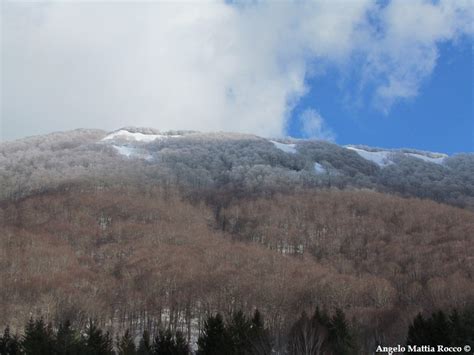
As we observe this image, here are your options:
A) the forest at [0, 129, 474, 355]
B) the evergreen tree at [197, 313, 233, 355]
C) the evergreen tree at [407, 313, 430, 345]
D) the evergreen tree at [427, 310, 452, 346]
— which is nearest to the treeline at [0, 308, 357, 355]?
Answer: the evergreen tree at [197, 313, 233, 355]

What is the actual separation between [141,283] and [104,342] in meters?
39.1

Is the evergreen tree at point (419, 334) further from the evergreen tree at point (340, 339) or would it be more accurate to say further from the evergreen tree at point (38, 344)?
the evergreen tree at point (38, 344)

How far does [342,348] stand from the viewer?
34375mm

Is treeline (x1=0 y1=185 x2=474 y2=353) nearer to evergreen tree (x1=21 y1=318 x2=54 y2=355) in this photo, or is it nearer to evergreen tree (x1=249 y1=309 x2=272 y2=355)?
evergreen tree (x1=249 y1=309 x2=272 y2=355)

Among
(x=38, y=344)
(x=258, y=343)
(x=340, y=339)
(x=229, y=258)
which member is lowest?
(x=258, y=343)

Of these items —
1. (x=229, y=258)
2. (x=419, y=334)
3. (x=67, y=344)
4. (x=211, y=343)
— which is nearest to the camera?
(x=67, y=344)

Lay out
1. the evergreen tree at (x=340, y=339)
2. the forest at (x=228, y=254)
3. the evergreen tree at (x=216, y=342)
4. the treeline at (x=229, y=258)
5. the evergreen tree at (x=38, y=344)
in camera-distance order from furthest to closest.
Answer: the treeline at (x=229, y=258) → the forest at (x=228, y=254) → the evergreen tree at (x=216, y=342) → the evergreen tree at (x=340, y=339) → the evergreen tree at (x=38, y=344)

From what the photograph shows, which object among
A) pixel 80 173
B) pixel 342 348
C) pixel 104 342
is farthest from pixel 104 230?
pixel 342 348

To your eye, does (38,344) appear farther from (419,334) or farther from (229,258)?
(229,258)

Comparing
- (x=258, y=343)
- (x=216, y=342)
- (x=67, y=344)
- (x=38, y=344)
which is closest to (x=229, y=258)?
(x=216, y=342)

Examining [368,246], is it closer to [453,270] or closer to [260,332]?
[453,270]

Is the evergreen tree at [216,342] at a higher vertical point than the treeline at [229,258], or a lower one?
lower

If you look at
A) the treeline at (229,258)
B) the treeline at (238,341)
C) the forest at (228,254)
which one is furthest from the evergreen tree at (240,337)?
the treeline at (229,258)

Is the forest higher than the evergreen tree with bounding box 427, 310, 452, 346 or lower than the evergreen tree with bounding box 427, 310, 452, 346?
higher
